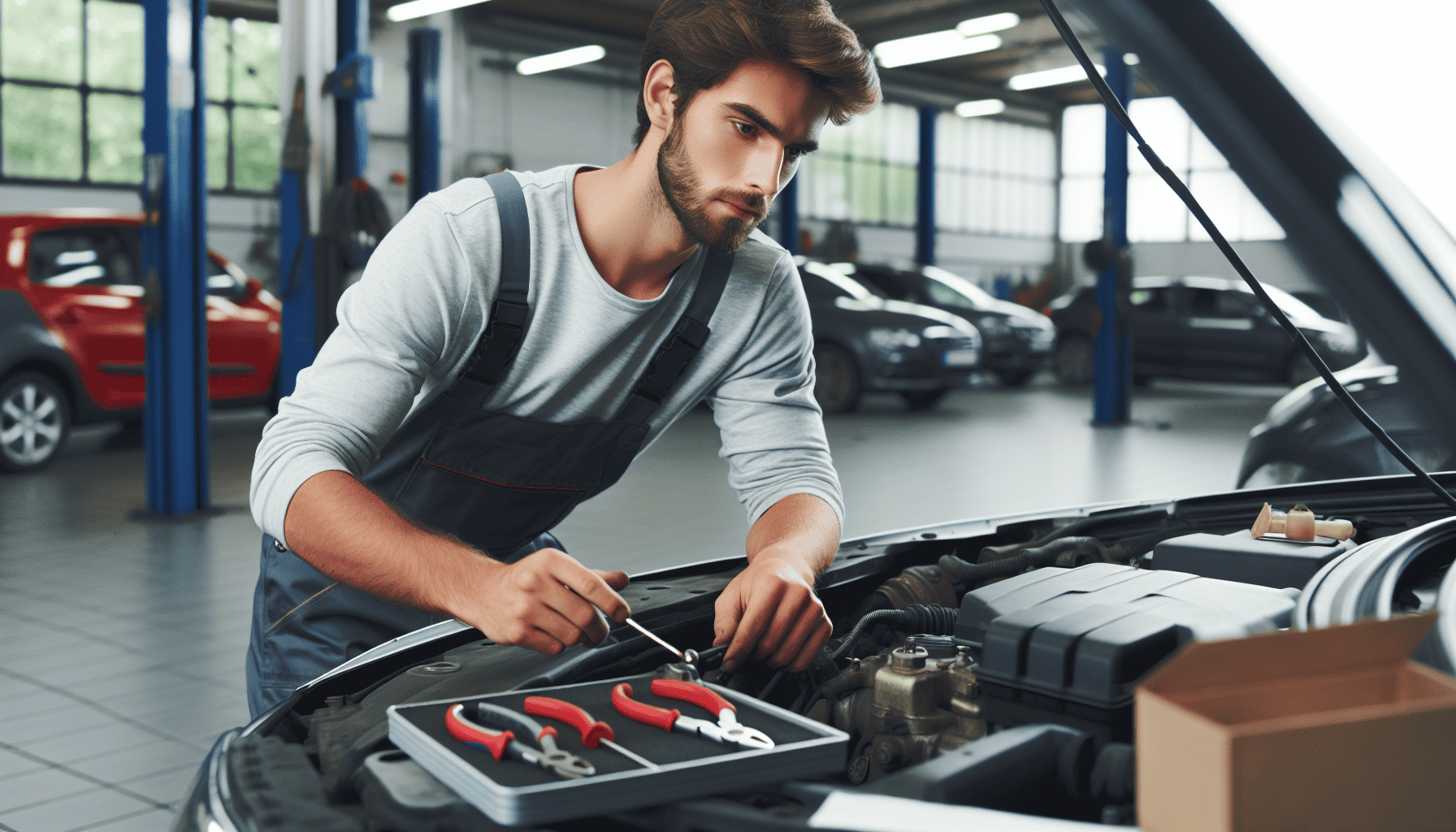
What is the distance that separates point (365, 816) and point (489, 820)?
0.12 meters

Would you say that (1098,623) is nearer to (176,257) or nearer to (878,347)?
(176,257)

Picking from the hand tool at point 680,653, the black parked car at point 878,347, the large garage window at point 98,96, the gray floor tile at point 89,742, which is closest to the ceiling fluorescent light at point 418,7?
the large garage window at point 98,96

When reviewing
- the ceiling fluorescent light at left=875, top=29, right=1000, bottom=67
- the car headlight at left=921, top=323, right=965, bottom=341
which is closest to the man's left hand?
the car headlight at left=921, top=323, right=965, bottom=341

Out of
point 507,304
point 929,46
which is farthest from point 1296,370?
point 507,304

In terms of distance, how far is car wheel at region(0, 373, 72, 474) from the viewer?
5965mm

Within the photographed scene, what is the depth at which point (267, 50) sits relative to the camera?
14930 millimetres

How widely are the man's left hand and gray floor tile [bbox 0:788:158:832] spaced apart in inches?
60.5

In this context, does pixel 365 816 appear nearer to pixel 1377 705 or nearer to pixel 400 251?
pixel 1377 705

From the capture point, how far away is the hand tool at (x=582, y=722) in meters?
0.83

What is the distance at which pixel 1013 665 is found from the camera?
970 millimetres

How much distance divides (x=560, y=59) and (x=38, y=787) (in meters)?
14.9

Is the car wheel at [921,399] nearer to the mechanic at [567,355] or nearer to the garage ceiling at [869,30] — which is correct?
the garage ceiling at [869,30]

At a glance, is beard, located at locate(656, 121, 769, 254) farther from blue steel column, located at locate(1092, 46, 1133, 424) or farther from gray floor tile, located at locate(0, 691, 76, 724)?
blue steel column, located at locate(1092, 46, 1133, 424)

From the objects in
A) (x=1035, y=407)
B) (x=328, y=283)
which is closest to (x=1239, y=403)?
(x=1035, y=407)
